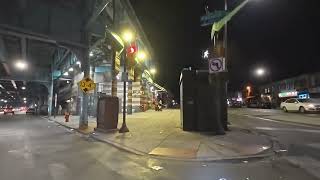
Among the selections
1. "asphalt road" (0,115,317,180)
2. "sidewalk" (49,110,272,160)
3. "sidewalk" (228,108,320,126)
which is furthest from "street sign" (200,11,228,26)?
"sidewalk" (228,108,320,126)

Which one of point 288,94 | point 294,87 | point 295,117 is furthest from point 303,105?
point 288,94

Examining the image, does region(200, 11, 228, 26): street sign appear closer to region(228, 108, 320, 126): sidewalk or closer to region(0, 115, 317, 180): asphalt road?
region(0, 115, 317, 180): asphalt road

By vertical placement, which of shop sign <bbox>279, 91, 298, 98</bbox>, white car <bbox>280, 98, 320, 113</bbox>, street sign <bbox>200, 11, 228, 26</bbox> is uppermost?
street sign <bbox>200, 11, 228, 26</bbox>

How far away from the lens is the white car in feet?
116

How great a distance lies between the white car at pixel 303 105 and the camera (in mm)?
35375

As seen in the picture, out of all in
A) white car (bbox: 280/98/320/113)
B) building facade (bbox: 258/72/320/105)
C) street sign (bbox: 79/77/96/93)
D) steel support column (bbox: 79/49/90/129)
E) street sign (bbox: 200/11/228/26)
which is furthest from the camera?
building facade (bbox: 258/72/320/105)

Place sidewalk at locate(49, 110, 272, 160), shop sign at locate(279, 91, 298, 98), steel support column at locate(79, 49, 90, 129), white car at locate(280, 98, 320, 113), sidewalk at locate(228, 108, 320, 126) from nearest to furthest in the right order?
sidewalk at locate(49, 110, 272, 160), steel support column at locate(79, 49, 90, 129), sidewalk at locate(228, 108, 320, 126), white car at locate(280, 98, 320, 113), shop sign at locate(279, 91, 298, 98)

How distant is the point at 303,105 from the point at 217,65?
975 inches

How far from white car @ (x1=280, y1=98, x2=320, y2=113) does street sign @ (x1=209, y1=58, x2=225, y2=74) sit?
23.9 m

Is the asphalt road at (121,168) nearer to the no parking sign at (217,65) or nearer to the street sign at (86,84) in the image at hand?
the no parking sign at (217,65)

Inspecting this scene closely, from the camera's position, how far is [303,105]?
120ft

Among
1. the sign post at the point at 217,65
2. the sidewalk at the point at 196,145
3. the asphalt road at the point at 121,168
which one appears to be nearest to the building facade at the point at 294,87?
the sign post at the point at 217,65

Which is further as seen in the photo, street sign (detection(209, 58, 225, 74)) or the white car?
the white car

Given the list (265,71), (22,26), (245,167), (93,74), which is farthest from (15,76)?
(265,71)
